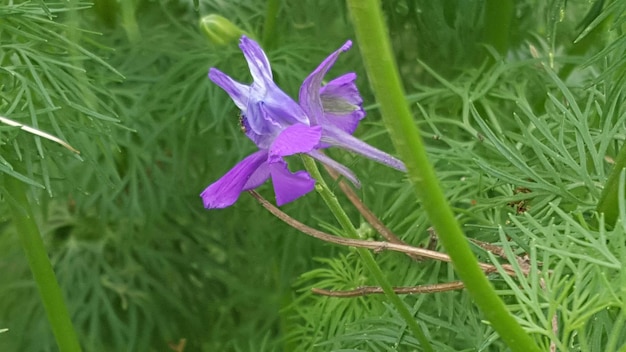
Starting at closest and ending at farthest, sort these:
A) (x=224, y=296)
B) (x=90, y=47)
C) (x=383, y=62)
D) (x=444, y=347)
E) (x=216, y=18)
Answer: (x=383, y=62) → (x=444, y=347) → (x=216, y=18) → (x=90, y=47) → (x=224, y=296)

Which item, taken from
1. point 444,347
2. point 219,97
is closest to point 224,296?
point 219,97

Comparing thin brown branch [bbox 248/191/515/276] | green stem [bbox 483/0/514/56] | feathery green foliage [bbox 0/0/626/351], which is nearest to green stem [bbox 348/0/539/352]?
thin brown branch [bbox 248/191/515/276]

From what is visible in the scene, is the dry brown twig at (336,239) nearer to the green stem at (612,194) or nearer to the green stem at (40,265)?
the green stem at (612,194)

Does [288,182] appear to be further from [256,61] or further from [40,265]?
[40,265]

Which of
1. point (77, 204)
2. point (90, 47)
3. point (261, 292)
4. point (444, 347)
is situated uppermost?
point (90, 47)

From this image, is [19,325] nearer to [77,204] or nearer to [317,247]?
[77,204]

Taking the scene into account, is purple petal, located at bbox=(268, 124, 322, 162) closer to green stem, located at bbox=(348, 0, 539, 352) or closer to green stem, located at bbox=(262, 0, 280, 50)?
green stem, located at bbox=(348, 0, 539, 352)
